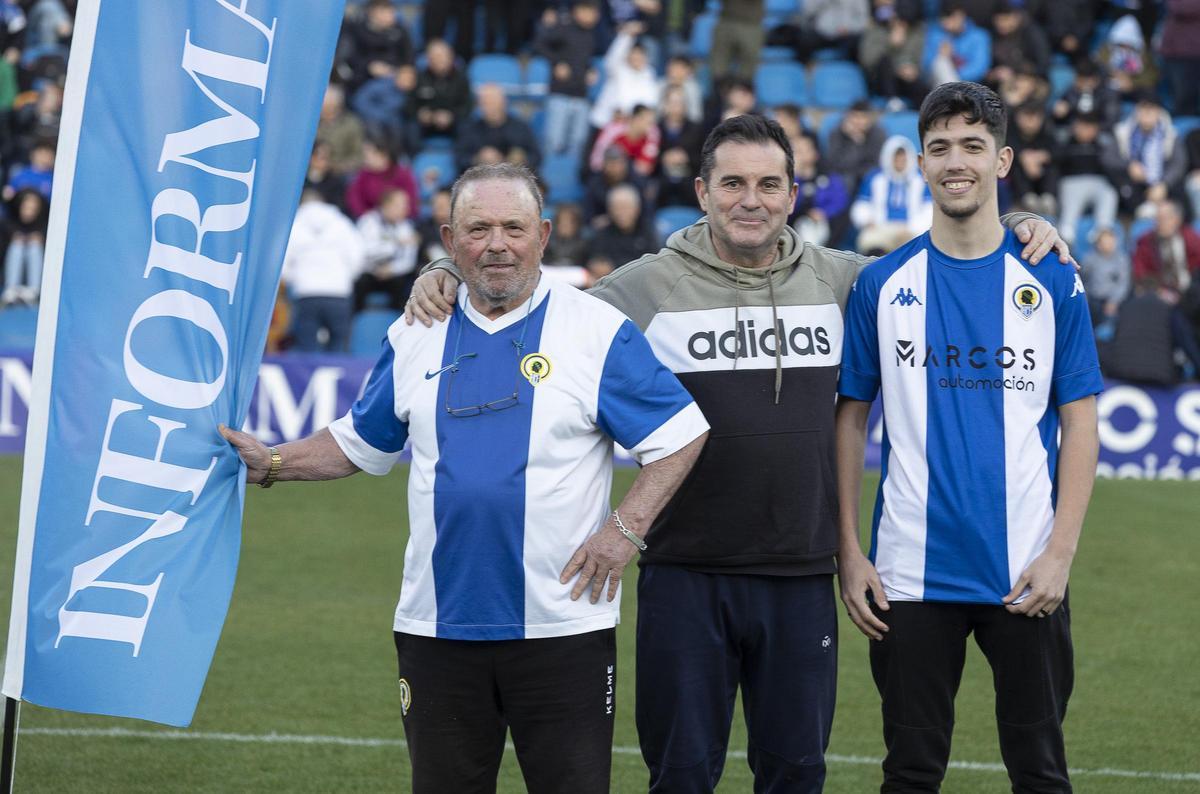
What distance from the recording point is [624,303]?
446 cm

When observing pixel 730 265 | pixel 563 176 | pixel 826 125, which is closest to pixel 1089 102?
pixel 826 125

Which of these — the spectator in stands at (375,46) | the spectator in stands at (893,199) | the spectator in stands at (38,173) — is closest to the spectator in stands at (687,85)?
the spectator in stands at (893,199)

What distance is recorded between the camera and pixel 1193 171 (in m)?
Answer: 17.0

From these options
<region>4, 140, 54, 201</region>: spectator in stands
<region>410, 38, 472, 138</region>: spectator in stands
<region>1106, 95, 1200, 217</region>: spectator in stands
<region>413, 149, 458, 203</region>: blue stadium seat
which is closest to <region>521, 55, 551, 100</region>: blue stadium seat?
<region>410, 38, 472, 138</region>: spectator in stands

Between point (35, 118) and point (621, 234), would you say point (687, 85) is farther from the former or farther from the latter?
point (35, 118)

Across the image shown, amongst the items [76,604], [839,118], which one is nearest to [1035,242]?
[76,604]

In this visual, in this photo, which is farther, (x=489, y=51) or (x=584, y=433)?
(x=489, y=51)

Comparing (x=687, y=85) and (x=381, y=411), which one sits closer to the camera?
(x=381, y=411)

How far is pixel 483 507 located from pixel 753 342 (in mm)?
888

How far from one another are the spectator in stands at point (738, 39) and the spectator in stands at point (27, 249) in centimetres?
722

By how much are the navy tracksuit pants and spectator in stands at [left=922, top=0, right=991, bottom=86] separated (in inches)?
556

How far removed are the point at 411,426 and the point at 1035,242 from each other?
1689 mm

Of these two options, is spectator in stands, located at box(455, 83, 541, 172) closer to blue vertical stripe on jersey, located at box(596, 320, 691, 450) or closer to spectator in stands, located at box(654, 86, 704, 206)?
spectator in stands, located at box(654, 86, 704, 206)

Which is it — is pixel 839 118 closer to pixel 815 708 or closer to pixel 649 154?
pixel 649 154
